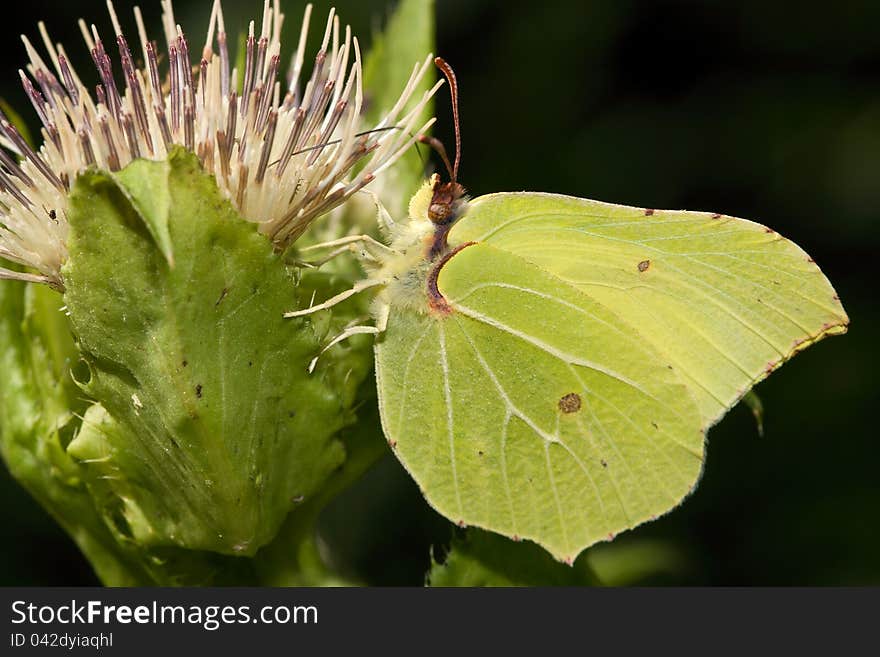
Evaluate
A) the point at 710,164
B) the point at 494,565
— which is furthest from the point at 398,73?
the point at 710,164

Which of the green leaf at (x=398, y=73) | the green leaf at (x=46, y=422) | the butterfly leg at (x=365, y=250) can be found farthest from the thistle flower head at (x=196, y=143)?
the green leaf at (x=398, y=73)

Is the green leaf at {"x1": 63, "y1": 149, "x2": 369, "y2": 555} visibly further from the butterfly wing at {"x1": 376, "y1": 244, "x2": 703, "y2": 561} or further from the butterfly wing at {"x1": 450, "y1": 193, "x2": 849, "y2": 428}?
the butterfly wing at {"x1": 450, "y1": 193, "x2": 849, "y2": 428}

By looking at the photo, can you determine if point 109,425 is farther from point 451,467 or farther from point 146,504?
point 451,467

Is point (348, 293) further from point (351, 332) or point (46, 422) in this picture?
point (46, 422)

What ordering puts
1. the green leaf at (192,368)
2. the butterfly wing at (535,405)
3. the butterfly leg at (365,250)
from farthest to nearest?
the butterfly leg at (365,250), the butterfly wing at (535,405), the green leaf at (192,368)

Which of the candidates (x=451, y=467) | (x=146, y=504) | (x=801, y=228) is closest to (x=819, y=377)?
(x=801, y=228)

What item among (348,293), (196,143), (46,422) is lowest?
(46,422)

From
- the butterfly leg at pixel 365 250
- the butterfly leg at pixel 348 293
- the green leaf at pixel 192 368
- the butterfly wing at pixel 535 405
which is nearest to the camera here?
the green leaf at pixel 192 368

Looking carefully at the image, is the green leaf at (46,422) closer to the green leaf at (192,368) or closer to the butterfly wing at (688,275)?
the green leaf at (192,368)
